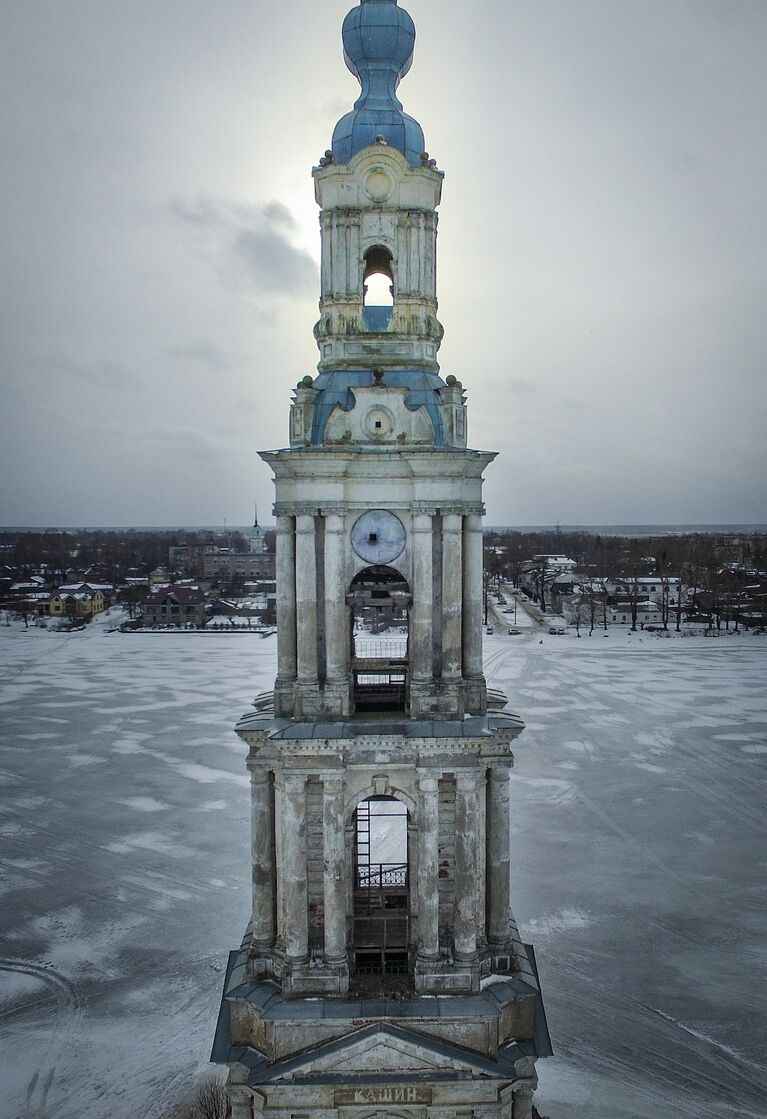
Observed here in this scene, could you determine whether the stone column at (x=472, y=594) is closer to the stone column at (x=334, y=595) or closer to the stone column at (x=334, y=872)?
the stone column at (x=334, y=595)

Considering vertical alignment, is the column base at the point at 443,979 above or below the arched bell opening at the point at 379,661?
below

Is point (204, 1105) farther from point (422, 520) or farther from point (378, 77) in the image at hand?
point (378, 77)

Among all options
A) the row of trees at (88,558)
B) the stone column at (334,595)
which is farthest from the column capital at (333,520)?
the row of trees at (88,558)

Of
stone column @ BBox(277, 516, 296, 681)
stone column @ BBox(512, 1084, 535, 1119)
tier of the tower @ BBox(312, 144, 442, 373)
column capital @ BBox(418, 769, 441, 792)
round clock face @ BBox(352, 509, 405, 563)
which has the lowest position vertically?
stone column @ BBox(512, 1084, 535, 1119)

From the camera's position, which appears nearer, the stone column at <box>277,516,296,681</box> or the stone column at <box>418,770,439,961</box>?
the stone column at <box>418,770,439,961</box>

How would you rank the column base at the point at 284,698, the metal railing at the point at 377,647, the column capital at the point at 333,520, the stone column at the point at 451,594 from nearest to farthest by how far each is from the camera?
the column capital at the point at 333,520, the stone column at the point at 451,594, the column base at the point at 284,698, the metal railing at the point at 377,647

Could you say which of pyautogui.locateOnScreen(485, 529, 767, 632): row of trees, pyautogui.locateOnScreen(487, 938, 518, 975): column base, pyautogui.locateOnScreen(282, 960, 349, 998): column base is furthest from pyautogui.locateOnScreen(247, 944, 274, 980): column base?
pyautogui.locateOnScreen(485, 529, 767, 632): row of trees

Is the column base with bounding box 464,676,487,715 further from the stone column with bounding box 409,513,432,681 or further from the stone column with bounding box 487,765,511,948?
the stone column with bounding box 487,765,511,948
